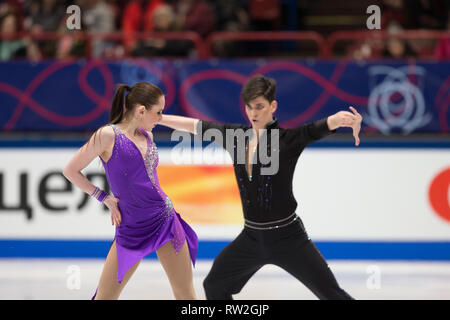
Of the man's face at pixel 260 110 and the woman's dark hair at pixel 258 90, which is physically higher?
the woman's dark hair at pixel 258 90

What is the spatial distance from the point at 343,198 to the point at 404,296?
153 centimetres

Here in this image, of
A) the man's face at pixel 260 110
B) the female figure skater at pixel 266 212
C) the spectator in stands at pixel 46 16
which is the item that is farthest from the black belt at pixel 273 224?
the spectator in stands at pixel 46 16

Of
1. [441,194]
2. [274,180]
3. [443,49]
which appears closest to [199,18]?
[443,49]

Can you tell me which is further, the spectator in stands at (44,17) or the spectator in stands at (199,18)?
the spectator in stands at (199,18)

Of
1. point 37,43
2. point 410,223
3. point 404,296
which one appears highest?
point 37,43

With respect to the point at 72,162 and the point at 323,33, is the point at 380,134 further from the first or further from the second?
the point at 72,162

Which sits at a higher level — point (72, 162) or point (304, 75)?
point (304, 75)

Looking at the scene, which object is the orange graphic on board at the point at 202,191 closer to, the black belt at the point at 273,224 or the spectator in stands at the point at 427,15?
the black belt at the point at 273,224

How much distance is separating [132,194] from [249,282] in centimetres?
245

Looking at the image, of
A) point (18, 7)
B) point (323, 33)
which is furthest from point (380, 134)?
point (18, 7)

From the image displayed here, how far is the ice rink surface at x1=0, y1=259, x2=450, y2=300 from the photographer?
5.37 meters

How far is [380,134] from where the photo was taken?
22.2ft

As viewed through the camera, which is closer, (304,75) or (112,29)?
(304,75)

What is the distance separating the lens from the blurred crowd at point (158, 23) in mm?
7266
